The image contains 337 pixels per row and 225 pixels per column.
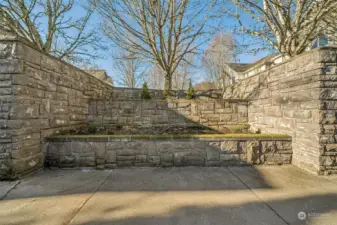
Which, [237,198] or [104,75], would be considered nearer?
[237,198]

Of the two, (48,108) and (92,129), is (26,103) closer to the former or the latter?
(48,108)

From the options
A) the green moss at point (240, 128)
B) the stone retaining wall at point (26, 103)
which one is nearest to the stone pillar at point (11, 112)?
the stone retaining wall at point (26, 103)

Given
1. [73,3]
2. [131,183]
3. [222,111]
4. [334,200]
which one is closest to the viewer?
[334,200]

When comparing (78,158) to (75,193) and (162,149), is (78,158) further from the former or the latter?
(162,149)

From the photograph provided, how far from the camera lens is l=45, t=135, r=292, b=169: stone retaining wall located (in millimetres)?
3072

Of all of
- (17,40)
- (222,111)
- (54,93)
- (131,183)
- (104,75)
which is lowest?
(131,183)

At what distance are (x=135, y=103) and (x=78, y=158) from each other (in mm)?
1985

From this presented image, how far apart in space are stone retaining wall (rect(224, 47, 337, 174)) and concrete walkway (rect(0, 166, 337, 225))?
1.41 feet

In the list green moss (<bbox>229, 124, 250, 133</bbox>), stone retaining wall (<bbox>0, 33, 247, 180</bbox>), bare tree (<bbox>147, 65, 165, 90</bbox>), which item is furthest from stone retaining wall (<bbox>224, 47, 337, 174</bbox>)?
bare tree (<bbox>147, 65, 165, 90</bbox>)

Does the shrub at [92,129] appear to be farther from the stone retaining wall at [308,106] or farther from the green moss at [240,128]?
the stone retaining wall at [308,106]

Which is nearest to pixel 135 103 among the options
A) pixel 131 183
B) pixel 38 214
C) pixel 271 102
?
pixel 131 183

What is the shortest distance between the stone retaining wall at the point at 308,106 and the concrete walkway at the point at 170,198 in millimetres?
430

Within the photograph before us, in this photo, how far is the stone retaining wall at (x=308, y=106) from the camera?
2.60 metres

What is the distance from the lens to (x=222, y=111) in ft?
14.4
